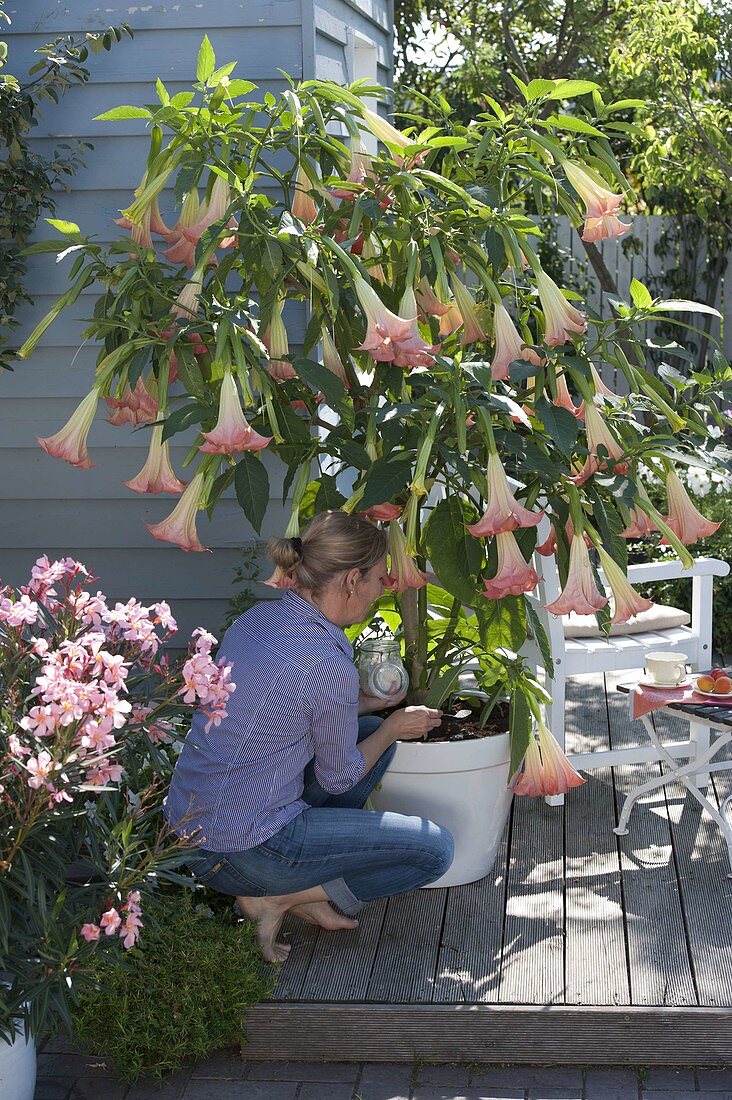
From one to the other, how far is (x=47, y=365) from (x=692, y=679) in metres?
2.05

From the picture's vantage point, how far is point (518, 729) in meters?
2.89

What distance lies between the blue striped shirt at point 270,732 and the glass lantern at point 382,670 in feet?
1.09

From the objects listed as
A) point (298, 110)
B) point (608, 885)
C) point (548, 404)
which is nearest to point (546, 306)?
point (548, 404)

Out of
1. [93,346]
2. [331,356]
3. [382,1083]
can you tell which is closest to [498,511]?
[331,356]

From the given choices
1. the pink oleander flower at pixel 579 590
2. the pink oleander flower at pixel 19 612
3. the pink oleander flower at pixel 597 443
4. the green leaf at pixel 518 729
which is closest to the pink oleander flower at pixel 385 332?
the pink oleander flower at pixel 597 443

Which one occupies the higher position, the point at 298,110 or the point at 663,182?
the point at 298,110

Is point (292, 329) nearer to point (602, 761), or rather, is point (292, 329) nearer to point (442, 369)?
point (442, 369)

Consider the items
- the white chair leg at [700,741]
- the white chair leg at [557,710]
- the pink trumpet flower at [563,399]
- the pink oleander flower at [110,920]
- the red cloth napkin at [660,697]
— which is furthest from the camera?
the white chair leg at [700,741]

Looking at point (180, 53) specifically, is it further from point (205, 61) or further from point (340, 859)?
point (340, 859)

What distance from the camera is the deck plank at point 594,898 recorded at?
254 cm

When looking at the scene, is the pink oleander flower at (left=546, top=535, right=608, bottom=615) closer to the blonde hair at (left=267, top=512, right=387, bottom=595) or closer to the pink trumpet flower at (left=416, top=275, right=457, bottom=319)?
the blonde hair at (left=267, top=512, right=387, bottom=595)

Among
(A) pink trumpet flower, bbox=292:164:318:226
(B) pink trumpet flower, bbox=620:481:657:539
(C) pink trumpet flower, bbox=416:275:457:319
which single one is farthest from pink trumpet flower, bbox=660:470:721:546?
(A) pink trumpet flower, bbox=292:164:318:226

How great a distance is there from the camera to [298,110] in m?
2.56

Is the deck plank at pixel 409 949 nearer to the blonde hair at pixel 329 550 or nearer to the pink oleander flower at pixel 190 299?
the blonde hair at pixel 329 550
